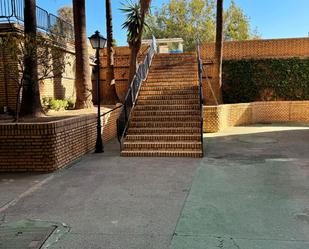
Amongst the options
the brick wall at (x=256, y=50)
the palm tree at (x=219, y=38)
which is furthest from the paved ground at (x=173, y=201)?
the brick wall at (x=256, y=50)

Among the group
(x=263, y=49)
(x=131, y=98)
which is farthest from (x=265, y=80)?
(x=131, y=98)

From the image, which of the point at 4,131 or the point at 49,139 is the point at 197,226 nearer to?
the point at 49,139

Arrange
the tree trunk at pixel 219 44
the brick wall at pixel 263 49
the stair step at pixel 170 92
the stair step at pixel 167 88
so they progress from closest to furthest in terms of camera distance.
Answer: the stair step at pixel 170 92 → the stair step at pixel 167 88 → the tree trunk at pixel 219 44 → the brick wall at pixel 263 49

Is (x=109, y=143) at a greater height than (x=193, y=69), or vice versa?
(x=193, y=69)

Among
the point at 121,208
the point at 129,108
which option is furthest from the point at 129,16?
the point at 121,208

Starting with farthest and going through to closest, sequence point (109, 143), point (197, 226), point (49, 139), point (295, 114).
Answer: point (295, 114) < point (109, 143) < point (49, 139) < point (197, 226)

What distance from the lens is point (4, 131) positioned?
6895 millimetres

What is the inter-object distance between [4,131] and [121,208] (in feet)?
11.3

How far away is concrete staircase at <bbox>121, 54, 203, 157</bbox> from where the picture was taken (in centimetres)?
868

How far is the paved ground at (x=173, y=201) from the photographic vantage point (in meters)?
3.84

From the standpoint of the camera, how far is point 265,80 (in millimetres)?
16188

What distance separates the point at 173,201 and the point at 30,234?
207 centimetres

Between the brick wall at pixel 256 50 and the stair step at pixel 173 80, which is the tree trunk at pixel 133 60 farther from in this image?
the brick wall at pixel 256 50

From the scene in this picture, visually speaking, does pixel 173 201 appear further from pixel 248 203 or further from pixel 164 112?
pixel 164 112
